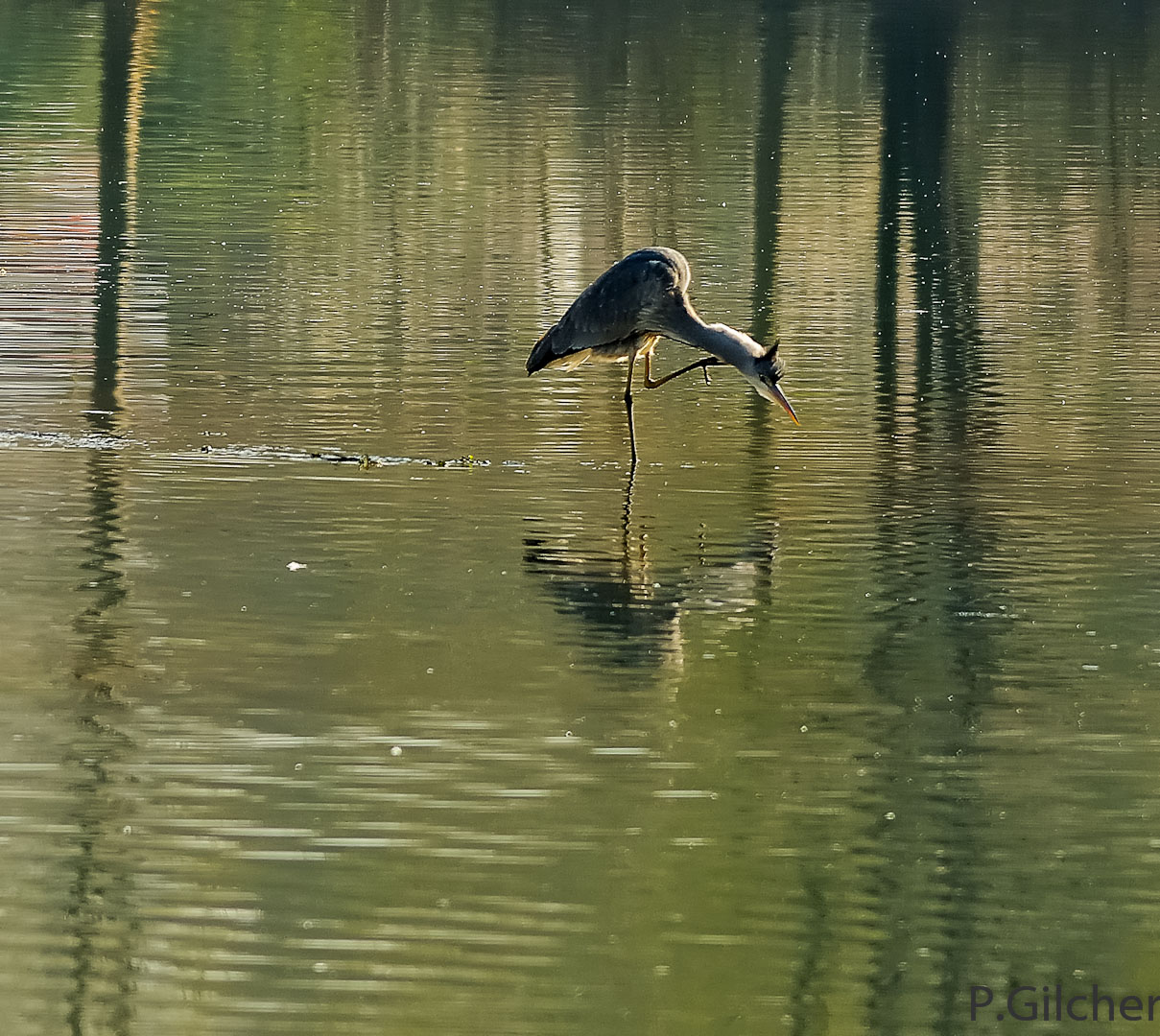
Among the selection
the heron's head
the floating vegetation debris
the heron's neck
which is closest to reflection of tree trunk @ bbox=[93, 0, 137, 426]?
the floating vegetation debris

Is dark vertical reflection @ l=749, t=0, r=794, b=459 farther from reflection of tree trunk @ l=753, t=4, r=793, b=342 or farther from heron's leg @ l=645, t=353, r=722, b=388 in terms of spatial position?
heron's leg @ l=645, t=353, r=722, b=388

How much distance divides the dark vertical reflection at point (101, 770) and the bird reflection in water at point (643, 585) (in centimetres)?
184

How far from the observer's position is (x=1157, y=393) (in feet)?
54.0

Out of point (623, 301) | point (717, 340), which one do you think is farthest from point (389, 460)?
point (717, 340)

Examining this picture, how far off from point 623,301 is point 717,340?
0.70 meters

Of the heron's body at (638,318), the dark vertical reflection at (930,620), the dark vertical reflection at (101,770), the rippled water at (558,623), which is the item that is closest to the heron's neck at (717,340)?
the heron's body at (638,318)

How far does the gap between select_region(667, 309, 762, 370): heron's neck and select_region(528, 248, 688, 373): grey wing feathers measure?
Result: 18 centimetres

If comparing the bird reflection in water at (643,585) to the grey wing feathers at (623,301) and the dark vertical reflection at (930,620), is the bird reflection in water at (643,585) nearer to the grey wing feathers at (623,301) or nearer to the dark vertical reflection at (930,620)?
the dark vertical reflection at (930,620)

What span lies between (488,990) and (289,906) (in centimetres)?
85

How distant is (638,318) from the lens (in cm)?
1495

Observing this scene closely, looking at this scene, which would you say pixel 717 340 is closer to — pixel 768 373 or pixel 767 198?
pixel 768 373

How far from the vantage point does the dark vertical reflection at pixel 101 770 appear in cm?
691

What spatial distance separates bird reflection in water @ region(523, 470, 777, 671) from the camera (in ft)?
34.7

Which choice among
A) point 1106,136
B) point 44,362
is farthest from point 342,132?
point 44,362
